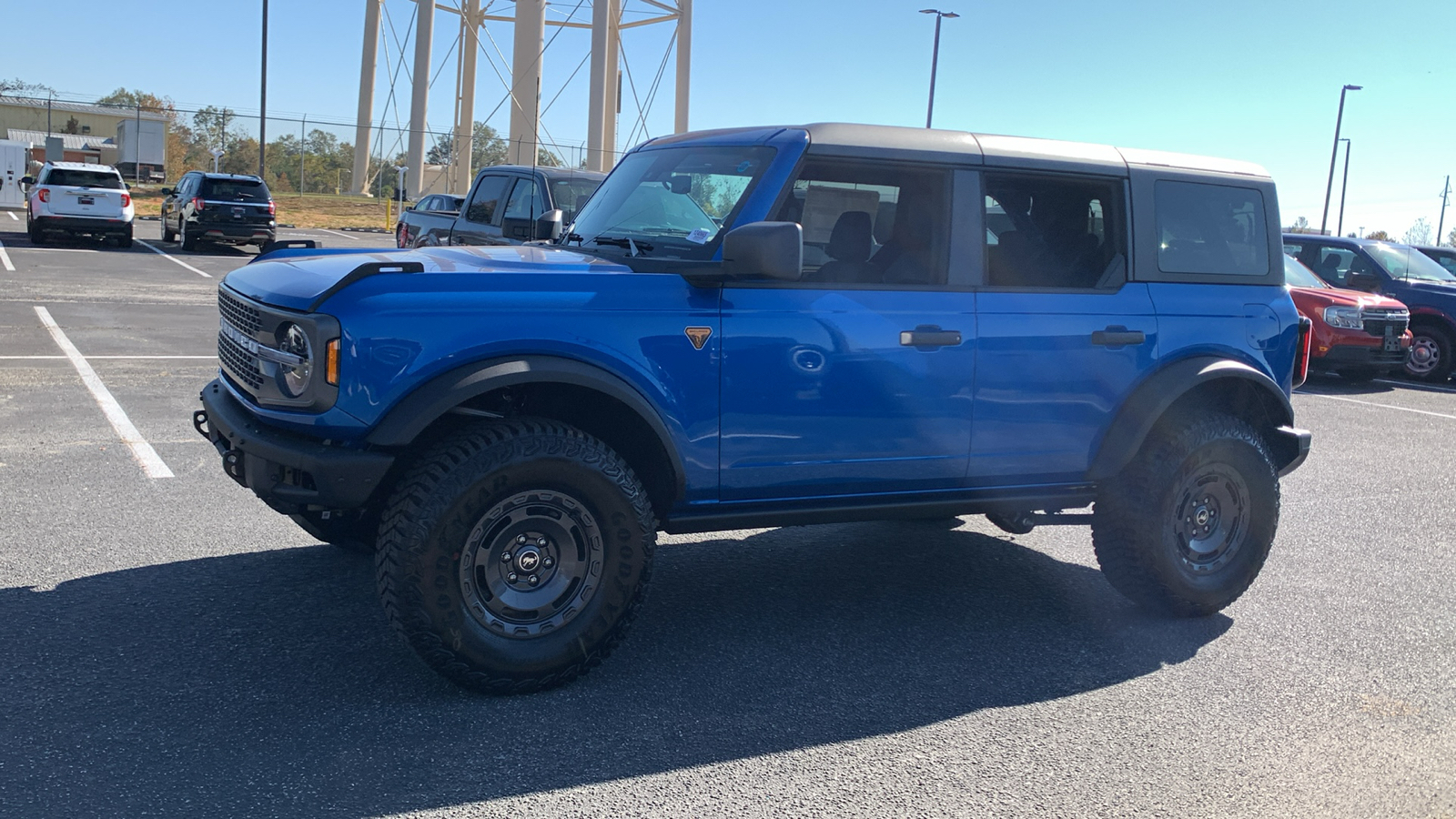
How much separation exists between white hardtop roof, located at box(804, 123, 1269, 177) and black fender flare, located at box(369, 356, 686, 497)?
51.1 inches

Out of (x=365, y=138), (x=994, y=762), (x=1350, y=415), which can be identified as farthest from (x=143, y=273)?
(x=365, y=138)

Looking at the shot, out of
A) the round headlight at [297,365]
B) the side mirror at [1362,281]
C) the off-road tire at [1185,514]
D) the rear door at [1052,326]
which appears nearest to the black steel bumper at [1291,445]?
the off-road tire at [1185,514]

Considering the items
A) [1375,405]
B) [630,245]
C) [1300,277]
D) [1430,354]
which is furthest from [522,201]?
[1430,354]

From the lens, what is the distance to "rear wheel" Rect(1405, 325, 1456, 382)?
51.8ft

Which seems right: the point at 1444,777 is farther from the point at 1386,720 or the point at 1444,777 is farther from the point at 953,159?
the point at 953,159

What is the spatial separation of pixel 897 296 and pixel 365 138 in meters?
50.7

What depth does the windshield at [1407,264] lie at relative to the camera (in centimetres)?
1580

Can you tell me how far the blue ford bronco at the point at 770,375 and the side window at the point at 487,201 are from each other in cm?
837

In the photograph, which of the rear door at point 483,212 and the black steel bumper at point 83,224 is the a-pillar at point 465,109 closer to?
the black steel bumper at point 83,224

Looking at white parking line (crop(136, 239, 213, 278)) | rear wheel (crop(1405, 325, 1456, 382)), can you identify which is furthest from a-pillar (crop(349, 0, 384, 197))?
rear wheel (crop(1405, 325, 1456, 382))

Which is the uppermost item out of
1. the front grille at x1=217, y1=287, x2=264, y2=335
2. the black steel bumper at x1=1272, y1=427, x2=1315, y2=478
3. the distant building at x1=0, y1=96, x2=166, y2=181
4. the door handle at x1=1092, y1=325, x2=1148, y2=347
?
the distant building at x1=0, y1=96, x2=166, y2=181

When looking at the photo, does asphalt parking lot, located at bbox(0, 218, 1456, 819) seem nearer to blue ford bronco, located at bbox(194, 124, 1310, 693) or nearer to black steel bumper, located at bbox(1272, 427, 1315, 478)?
blue ford bronco, located at bbox(194, 124, 1310, 693)

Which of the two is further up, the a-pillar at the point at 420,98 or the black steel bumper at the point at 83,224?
the a-pillar at the point at 420,98

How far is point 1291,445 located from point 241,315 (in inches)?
178
